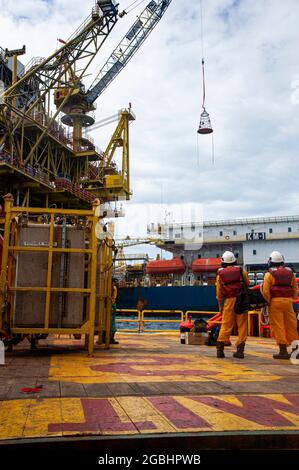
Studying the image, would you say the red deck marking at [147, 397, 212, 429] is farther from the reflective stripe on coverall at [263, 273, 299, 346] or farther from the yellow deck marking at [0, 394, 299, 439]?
the reflective stripe on coverall at [263, 273, 299, 346]

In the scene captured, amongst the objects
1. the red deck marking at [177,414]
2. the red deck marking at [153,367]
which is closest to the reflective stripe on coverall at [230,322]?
the red deck marking at [153,367]

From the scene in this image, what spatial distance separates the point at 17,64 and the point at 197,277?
26495 mm

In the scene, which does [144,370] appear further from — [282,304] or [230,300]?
[282,304]

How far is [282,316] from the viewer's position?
253 inches

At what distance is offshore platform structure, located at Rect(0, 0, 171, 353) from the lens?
5.86 m

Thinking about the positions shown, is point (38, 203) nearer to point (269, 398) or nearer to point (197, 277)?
point (197, 277)

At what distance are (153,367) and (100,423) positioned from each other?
2.51 meters

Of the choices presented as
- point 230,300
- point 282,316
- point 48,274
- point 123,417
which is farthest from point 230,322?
point 123,417

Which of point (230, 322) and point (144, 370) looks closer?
point (144, 370)

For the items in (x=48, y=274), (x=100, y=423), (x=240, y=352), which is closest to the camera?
(x=100, y=423)

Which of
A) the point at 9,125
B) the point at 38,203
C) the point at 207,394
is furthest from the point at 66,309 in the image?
the point at 38,203

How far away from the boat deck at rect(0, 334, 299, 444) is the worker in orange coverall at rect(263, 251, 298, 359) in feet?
3.39

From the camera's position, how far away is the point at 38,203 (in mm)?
33875
